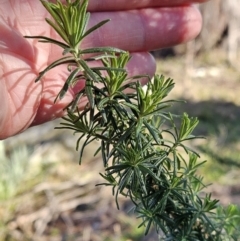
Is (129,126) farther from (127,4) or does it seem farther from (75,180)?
(75,180)

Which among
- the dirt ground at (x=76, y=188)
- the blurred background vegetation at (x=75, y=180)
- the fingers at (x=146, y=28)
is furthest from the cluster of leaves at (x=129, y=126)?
the blurred background vegetation at (x=75, y=180)

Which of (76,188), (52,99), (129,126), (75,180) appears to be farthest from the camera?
(75,180)

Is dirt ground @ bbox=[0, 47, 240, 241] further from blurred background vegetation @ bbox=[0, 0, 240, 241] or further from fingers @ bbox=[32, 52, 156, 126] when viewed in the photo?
fingers @ bbox=[32, 52, 156, 126]

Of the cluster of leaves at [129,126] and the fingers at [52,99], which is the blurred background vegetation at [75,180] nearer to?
the fingers at [52,99]

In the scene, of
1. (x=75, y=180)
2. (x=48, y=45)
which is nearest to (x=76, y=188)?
(x=75, y=180)

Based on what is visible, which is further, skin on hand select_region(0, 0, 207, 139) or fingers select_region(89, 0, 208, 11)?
fingers select_region(89, 0, 208, 11)

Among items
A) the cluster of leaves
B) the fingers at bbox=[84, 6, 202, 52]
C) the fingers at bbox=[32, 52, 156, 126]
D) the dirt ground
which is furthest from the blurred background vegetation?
the cluster of leaves

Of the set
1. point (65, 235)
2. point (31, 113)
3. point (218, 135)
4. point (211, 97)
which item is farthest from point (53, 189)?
point (211, 97)
